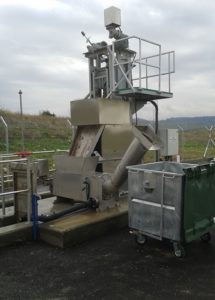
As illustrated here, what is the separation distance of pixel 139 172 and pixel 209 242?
5.42 ft

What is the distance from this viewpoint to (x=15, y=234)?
5.64 meters

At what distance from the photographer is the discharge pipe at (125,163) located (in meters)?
5.96

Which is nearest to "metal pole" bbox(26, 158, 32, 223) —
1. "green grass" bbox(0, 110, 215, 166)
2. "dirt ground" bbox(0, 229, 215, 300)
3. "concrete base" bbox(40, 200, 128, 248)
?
"concrete base" bbox(40, 200, 128, 248)

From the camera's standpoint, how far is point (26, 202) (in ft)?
20.2

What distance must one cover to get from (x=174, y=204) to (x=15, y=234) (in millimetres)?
2569

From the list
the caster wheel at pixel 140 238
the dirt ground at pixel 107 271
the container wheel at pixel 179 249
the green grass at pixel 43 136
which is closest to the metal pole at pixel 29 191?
the dirt ground at pixel 107 271

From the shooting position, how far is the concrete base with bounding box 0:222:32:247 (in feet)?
18.1

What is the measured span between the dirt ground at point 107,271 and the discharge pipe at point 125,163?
3.82 ft

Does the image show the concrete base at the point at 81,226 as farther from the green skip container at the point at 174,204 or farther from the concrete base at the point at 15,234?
the green skip container at the point at 174,204

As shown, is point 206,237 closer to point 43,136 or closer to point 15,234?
point 15,234

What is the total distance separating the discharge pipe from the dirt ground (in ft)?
3.82

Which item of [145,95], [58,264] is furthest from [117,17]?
[58,264]

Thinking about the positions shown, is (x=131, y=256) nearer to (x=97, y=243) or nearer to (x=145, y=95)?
(x=97, y=243)

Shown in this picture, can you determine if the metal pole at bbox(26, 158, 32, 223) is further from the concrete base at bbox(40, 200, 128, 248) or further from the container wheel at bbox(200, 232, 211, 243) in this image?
the container wheel at bbox(200, 232, 211, 243)
